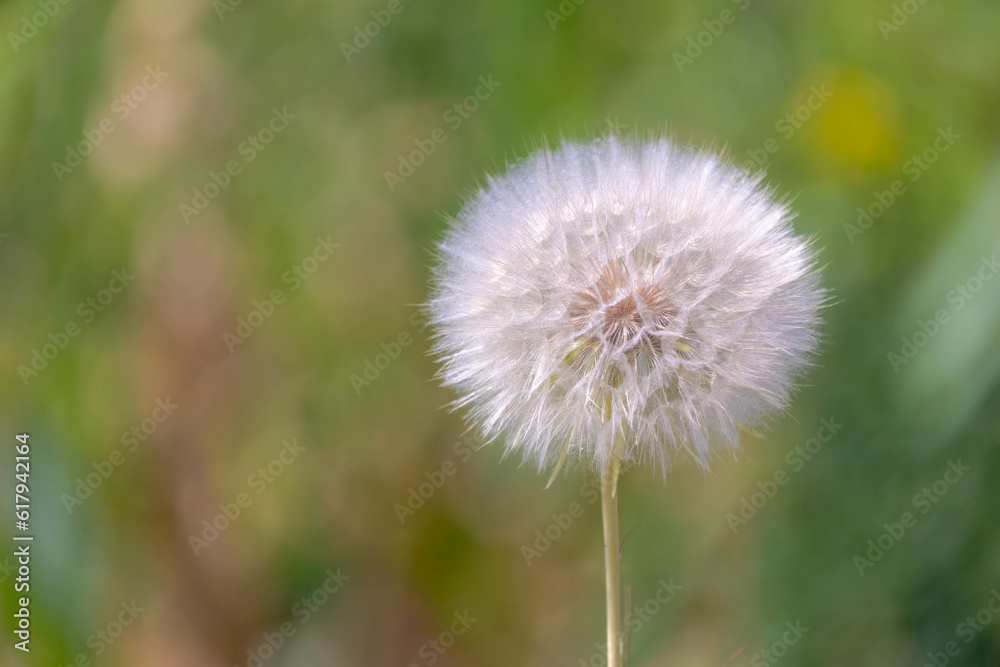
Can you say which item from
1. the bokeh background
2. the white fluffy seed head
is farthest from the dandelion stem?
the bokeh background

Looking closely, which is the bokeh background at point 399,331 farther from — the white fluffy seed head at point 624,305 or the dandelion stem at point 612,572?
the dandelion stem at point 612,572

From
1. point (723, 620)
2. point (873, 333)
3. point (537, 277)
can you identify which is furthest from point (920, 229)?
point (537, 277)

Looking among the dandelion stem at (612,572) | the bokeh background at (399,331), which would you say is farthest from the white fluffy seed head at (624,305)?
the bokeh background at (399,331)

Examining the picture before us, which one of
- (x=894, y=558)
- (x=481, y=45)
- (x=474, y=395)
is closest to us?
(x=474, y=395)

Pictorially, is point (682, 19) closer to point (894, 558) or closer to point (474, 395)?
point (894, 558)

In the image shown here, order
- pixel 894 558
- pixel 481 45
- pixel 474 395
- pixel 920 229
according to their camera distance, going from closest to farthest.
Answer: pixel 474 395, pixel 894 558, pixel 920 229, pixel 481 45

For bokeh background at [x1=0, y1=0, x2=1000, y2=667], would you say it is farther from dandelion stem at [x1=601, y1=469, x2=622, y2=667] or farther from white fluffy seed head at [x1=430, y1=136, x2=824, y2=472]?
dandelion stem at [x1=601, y1=469, x2=622, y2=667]
